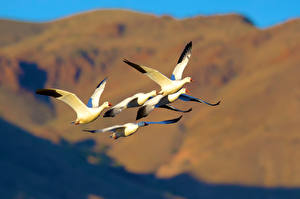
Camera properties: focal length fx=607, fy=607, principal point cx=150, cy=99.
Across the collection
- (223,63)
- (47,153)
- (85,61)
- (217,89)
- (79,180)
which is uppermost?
(85,61)

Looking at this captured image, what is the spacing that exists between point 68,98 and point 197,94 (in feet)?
381

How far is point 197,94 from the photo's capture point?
130 meters

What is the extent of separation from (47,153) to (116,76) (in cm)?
6942

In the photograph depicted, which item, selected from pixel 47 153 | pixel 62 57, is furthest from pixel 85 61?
pixel 47 153

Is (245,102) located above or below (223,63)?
below

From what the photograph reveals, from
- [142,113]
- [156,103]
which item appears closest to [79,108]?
[142,113]

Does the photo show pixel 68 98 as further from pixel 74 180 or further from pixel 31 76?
pixel 31 76

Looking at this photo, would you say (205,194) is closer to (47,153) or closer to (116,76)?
(47,153)

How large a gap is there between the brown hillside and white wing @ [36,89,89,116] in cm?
8360

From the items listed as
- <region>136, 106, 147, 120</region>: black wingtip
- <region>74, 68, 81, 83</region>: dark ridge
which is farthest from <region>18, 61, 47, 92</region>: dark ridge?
<region>136, 106, 147, 120</region>: black wingtip

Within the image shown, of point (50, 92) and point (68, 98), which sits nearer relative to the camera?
point (50, 92)

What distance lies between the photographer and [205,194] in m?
97.6

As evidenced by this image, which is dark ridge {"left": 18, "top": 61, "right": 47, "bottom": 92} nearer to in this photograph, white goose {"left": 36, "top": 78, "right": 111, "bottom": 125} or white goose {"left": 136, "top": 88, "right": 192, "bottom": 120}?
white goose {"left": 136, "top": 88, "right": 192, "bottom": 120}

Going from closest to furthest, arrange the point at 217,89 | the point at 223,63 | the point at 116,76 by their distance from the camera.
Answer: the point at 217,89 < the point at 223,63 < the point at 116,76
